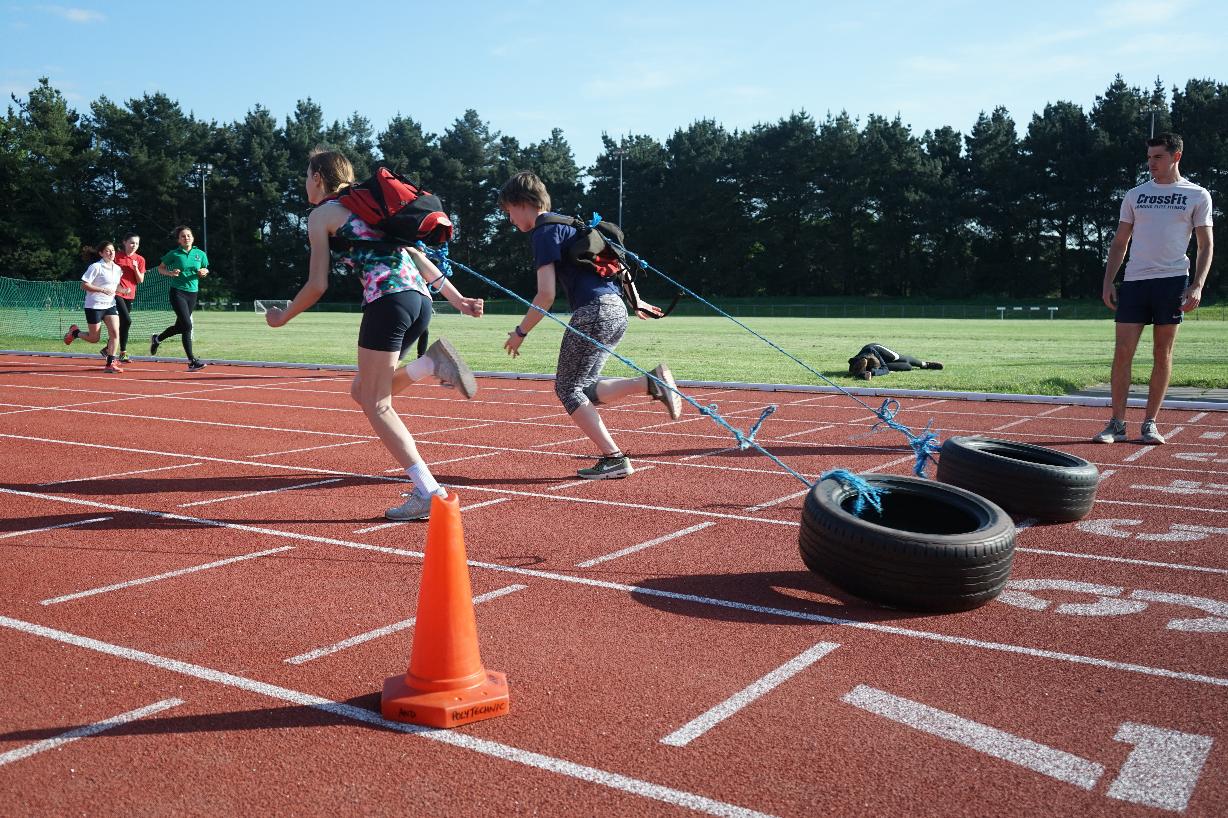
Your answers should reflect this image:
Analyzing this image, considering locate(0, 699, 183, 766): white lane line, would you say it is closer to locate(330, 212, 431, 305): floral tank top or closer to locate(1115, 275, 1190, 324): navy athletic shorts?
locate(330, 212, 431, 305): floral tank top

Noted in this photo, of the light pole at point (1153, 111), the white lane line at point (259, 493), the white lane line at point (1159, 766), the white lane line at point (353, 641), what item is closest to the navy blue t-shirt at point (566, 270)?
the white lane line at point (259, 493)

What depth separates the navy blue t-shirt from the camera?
6.86m

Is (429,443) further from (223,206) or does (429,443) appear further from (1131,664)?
(223,206)

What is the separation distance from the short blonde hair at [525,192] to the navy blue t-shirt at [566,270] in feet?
0.68

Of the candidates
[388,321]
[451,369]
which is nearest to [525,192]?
[451,369]

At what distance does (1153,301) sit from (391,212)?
6.53m

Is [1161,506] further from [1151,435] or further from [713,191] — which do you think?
[713,191]

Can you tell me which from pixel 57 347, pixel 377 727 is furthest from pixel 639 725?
pixel 57 347

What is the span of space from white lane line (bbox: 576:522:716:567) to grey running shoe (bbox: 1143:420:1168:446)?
16.0 feet

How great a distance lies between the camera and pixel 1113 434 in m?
8.88

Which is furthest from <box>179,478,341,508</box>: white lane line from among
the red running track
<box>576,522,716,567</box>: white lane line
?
<box>576,522,716,567</box>: white lane line

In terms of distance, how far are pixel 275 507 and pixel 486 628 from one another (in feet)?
9.21

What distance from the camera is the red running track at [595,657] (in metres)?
2.84

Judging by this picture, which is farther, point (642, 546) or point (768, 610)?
point (642, 546)
